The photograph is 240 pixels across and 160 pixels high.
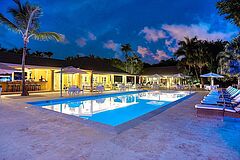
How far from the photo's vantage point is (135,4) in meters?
35.6

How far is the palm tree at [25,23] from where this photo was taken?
42.7 feet

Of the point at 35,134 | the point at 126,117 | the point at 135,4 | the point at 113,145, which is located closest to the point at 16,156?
the point at 35,134

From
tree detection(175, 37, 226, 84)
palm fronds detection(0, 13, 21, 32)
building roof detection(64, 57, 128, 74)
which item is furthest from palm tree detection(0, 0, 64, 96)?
tree detection(175, 37, 226, 84)

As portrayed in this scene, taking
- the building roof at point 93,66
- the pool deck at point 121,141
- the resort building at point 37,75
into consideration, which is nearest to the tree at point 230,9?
the pool deck at point 121,141

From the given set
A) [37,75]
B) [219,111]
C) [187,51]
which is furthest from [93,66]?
[219,111]

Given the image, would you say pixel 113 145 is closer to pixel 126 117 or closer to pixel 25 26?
pixel 126 117

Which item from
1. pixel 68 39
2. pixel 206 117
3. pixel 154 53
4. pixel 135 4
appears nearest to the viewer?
pixel 206 117

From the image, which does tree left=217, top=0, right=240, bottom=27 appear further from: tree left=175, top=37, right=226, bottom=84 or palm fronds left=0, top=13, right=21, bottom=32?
tree left=175, top=37, right=226, bottom=84

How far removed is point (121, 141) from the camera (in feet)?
12.5

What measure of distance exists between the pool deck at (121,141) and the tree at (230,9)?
13.3ft

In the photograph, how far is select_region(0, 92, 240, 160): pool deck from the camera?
313cm

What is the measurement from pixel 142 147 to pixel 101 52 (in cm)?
6896

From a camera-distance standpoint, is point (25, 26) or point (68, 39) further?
point (68, 39)

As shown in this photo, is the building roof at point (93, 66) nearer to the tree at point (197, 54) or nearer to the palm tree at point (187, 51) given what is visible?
the palm tree at point (187, 51)
